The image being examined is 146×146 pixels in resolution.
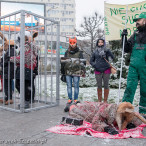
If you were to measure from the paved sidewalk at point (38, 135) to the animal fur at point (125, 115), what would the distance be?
290 mm

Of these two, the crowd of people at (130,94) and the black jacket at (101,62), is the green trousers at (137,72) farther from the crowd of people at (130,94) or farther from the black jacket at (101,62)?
the black jacket at (101,62)

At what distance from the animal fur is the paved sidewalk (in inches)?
11.4

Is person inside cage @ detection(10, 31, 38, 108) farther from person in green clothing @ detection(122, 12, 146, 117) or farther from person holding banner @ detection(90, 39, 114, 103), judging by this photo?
person in green clothing @ detection(122, 12, 146, 117)

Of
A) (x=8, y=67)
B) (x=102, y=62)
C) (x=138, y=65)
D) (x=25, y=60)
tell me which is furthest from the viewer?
(x=102, y=62)

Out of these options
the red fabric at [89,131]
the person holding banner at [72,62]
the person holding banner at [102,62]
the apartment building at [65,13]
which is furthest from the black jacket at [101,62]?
the apartment building at [65,13]

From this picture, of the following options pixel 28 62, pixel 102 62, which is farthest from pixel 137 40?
pixel 28 62

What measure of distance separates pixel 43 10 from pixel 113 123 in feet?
71.3

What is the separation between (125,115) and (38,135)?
1.31 metres

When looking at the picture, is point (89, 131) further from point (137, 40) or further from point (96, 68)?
point (96, 68)

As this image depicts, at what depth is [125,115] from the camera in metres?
3.38

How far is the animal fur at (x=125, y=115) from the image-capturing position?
3.28 meters

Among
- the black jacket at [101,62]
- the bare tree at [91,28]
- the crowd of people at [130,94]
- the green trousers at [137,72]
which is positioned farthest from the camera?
the bare tree at [91,28]

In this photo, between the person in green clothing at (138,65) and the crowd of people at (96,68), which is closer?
the crowd of people at (96,68)

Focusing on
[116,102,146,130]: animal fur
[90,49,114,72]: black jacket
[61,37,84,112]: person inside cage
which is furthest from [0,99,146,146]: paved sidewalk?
[90,49,114,72]: black jacket
